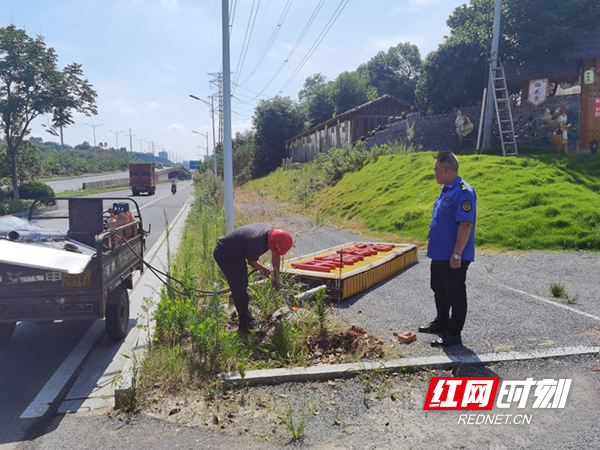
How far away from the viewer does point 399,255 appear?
8.12 m

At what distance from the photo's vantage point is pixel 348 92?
173ft

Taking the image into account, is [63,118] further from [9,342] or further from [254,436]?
[254,436]

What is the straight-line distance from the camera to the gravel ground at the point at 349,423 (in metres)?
3.25

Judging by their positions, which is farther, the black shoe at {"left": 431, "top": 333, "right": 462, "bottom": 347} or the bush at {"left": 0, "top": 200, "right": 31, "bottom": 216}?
the bush at {"left": 0, "top": 200, "right": 31, "bottom": 216}

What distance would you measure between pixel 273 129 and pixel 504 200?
4260 centimetres

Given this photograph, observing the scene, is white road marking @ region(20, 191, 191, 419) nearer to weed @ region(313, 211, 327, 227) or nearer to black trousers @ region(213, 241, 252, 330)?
black trousers @ region(213, 241, 252, 330)

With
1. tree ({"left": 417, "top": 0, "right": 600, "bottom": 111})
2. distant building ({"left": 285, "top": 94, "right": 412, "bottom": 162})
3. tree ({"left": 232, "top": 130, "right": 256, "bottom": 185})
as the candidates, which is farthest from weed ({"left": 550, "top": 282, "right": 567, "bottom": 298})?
tree ({"left": 232, "top": 130, "right": 256, "bottom": 185})

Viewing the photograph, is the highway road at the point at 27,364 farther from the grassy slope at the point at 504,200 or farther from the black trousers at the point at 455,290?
the grassy slope at the point at 504,200

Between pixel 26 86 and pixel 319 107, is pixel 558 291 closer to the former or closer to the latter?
pixel 26 86

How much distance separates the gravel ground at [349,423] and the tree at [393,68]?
6264cm

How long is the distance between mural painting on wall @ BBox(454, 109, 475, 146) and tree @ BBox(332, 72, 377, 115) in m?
33.7

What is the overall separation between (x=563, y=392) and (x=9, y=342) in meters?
5.92

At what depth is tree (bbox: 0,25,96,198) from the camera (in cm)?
2291
